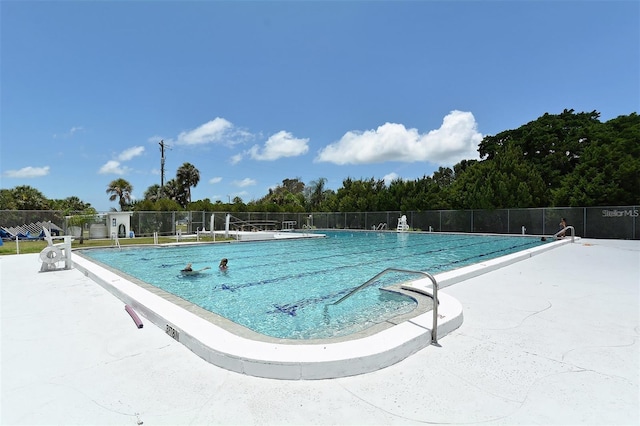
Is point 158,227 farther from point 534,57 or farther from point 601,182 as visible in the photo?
point 601,182

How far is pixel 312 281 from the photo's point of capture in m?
7.68

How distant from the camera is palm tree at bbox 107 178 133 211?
129 ft

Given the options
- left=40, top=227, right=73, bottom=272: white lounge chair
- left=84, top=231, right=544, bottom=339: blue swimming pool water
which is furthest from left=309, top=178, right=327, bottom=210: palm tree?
left=40, top=227, right=73, bottom=272: white lounge chair

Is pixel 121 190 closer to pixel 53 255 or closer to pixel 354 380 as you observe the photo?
pixel 53 255

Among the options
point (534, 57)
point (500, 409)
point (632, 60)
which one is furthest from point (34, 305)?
point (632, 60)

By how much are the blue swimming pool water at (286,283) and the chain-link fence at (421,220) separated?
8254 mm

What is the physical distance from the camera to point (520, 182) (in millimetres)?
22750

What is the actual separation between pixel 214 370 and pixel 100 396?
0.79 metres

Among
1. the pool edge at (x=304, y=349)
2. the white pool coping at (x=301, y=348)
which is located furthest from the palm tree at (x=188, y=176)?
the pool edge at (x=304, y=349)

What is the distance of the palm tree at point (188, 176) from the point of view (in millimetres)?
38469

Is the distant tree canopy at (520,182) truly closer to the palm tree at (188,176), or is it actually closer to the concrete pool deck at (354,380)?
the palm tree at (188,176)

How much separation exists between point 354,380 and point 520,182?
81.1ft

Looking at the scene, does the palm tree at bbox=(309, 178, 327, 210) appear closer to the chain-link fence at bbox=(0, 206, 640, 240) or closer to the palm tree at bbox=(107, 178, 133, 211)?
the chain-link fence at bbox=(0, 206, 640, 240)

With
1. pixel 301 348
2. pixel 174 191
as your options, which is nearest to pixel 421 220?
pixel 301 348
